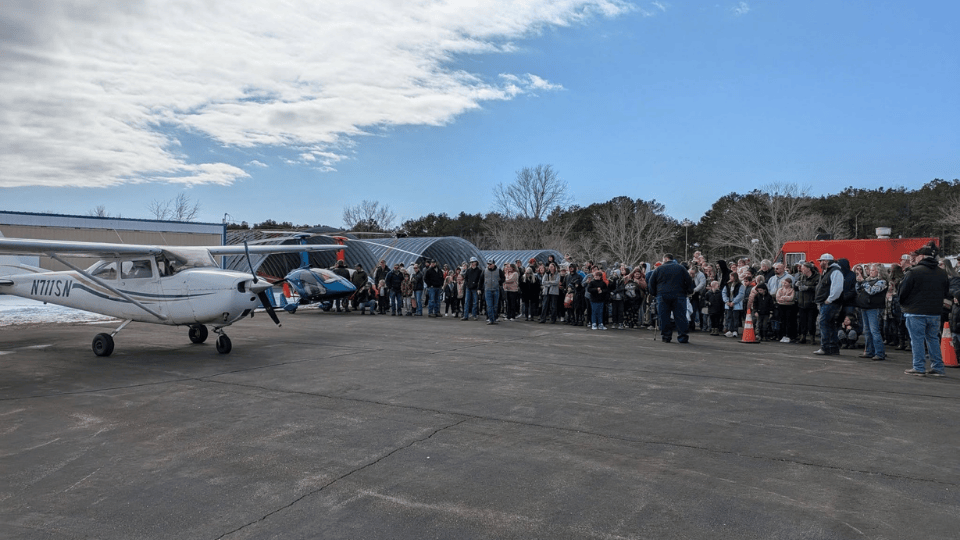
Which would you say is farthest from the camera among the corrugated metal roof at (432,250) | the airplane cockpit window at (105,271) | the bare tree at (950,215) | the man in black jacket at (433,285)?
the bare tree at (950,215)

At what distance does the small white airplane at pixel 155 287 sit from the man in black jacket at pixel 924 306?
33.9ft

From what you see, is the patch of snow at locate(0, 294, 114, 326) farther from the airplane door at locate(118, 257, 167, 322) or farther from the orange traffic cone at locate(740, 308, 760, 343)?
the orange traffic cone at locate(740, 308, 760, 343)

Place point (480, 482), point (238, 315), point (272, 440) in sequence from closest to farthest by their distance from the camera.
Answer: point (480, 482)
point (272, 440)
point (238, 315)

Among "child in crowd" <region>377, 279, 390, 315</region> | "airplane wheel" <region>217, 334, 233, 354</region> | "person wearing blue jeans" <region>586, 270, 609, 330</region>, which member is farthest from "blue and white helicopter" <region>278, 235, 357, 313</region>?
"airplane wheel" <region>217, 334, 233, 354</region>

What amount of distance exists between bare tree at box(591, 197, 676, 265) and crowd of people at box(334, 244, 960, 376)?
35022 millimetres

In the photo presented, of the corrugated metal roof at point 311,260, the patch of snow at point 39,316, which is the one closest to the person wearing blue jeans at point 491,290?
the patch of snow at point 39,316

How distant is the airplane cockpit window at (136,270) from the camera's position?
1106 cm

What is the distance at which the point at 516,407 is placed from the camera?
6.80 metres

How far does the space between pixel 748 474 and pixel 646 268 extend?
11.4 m

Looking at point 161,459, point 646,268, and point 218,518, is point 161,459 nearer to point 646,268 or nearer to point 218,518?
point 218,518

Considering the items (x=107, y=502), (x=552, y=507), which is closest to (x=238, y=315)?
(x=107, y=502)

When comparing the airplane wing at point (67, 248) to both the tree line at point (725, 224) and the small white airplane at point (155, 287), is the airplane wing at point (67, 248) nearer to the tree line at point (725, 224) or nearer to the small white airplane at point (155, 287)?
the small white airplane at point (155, 287)

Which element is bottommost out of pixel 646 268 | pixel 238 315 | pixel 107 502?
pixel 107 502

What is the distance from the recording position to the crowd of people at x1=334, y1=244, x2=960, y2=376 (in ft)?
30.1
